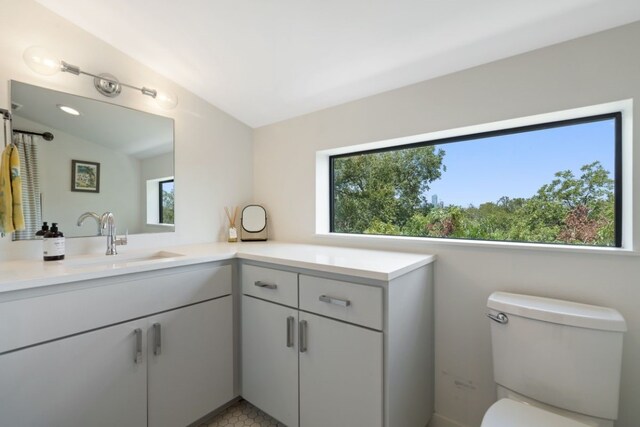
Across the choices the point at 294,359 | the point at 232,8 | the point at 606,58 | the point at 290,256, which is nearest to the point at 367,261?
the point at 290,256

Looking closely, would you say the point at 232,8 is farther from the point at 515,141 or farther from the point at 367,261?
the point at 515,141

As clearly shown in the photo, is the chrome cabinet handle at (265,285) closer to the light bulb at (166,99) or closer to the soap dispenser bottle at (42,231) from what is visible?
the soap dispenser bottle at (42,231)

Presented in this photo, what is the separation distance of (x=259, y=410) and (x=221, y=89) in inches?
83.5

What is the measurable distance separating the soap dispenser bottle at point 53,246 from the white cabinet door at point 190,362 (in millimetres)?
617

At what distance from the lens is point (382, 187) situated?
2004 millimetres

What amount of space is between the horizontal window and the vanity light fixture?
140 cm

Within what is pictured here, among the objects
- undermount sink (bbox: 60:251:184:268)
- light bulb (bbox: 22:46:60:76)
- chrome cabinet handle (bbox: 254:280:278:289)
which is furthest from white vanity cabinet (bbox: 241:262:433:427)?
light bulb (bbox: 22:46:60:76)

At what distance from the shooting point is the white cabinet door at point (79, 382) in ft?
3.38

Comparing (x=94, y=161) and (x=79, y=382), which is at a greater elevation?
(x=94, y=161)

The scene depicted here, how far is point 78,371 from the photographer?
3.79 feet

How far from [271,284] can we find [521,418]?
114 centimetres

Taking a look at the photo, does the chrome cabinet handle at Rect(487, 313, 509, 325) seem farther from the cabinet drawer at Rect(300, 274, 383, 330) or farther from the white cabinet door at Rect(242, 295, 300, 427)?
the white cabinet door at Rect(242, 295, 300, 427)

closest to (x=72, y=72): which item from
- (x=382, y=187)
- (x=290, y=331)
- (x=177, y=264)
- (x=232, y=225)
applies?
(x=177, y=264)

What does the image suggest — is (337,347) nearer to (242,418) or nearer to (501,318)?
(501,318)
